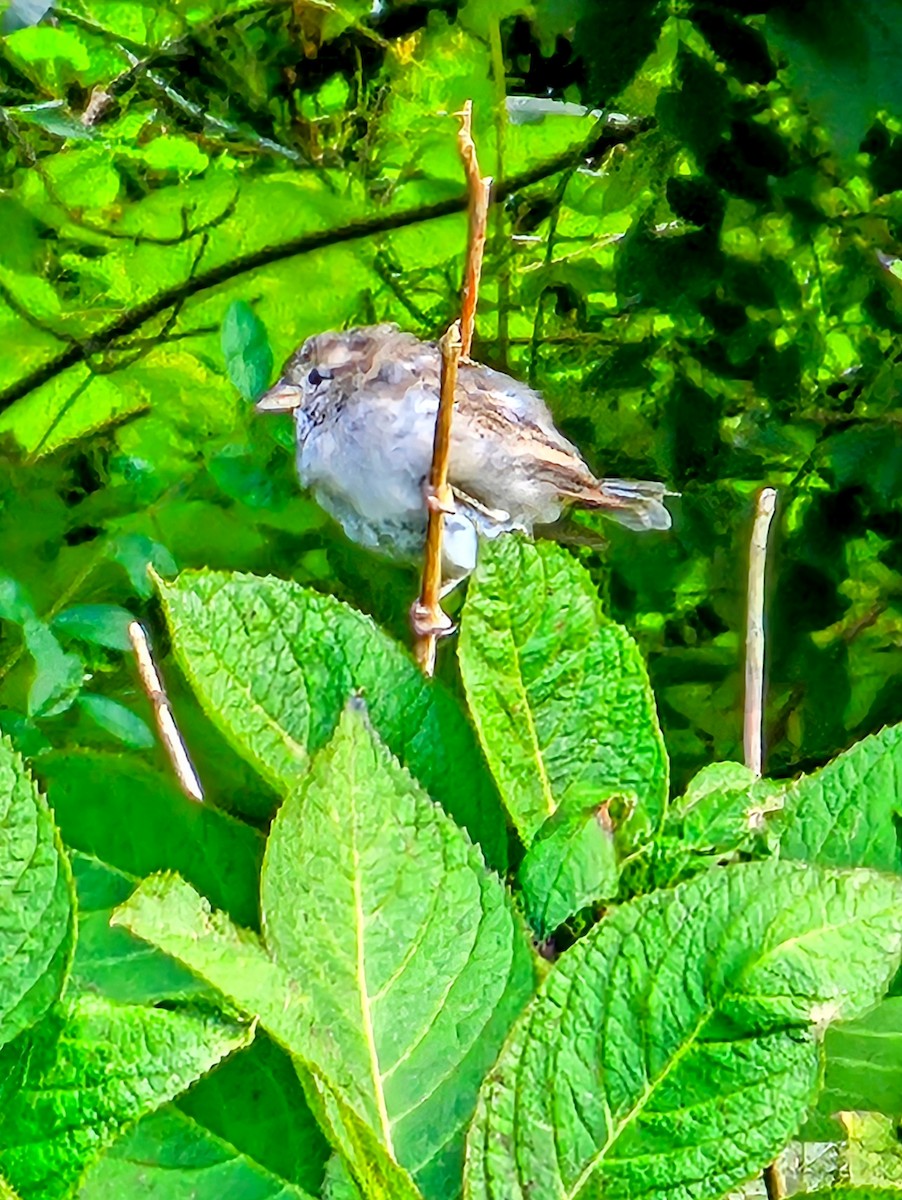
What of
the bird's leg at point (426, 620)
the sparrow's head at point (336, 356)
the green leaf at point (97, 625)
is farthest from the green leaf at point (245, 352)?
the sparrow's head at point (336, 356)

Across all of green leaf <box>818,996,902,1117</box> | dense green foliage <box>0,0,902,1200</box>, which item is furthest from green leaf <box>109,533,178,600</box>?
green leaf <box>818,996,902,1117</box>

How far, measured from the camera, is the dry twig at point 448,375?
10.0 inches

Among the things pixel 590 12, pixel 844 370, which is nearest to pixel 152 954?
pixel 590 12

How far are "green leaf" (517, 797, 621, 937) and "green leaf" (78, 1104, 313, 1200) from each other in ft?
0.18

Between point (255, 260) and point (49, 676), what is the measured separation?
1.45ft

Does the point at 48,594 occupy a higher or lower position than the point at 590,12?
lower

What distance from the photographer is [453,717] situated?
0.23m

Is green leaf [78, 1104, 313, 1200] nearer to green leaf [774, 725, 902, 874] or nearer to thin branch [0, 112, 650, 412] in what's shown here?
green leaf [774, 725, 902, 874]

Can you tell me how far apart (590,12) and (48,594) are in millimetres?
390

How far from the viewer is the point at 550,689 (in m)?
0.23

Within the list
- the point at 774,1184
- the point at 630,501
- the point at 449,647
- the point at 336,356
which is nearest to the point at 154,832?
the point at 774,1184

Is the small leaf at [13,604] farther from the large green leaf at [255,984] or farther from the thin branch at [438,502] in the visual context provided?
the large green leaf at [255,984]

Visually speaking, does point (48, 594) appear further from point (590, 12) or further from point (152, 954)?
point (152, 954)

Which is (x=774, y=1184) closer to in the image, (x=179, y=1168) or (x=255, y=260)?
(x=179, y=1168)
